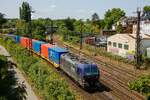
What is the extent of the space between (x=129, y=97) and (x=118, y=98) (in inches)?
46.7

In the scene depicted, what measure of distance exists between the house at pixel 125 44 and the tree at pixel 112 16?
65.5m

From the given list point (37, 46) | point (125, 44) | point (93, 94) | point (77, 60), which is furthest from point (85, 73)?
point (37, 46)

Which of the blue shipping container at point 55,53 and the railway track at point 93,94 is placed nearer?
the railway track at point 93,94

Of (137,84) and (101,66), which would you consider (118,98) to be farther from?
(101,66)

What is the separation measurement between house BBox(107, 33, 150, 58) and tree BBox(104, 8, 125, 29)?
6546 centimetres

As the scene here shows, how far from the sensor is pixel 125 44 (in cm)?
5584

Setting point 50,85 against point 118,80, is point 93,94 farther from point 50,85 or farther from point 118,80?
point 118,80

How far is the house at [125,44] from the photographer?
175ft

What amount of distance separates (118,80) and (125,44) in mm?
20454

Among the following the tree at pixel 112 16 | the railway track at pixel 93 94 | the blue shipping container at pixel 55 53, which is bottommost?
the railway track at pixel 93 94

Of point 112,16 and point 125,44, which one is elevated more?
point 112,16

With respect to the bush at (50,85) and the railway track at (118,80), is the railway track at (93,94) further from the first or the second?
the bush at (50,85)

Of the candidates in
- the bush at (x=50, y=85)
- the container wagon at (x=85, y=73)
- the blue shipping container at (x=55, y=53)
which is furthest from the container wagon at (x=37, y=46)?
the container wagon at (x=85, y=73)

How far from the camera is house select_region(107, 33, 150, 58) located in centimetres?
5328
